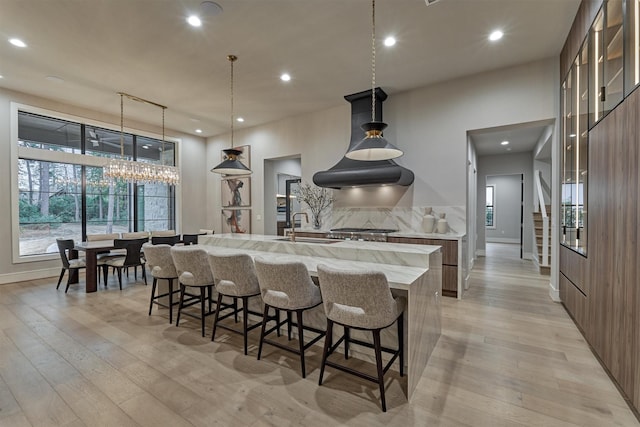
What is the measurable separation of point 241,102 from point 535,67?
15.7ft

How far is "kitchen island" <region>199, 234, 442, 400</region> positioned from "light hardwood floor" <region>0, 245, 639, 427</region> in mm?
227

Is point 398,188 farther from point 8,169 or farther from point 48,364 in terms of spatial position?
point 8,169

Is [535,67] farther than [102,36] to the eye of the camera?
Yes

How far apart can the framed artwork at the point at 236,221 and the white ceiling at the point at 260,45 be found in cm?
298

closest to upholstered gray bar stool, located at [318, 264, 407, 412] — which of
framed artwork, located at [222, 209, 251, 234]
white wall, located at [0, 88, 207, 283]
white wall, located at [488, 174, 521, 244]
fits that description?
framed artwork, located at [222, 209, 251, 234]

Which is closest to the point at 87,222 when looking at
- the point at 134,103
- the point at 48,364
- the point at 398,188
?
the point at 134,103

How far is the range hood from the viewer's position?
456 centimetres

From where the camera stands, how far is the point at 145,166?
18.4ft

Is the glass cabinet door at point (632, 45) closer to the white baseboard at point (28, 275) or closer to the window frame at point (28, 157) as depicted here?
the window frame at point (28, 157)

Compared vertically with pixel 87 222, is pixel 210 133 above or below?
above

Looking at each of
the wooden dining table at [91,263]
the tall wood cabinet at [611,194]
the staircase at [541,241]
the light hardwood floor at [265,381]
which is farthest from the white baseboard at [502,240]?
the wooden dining table at [91,263]

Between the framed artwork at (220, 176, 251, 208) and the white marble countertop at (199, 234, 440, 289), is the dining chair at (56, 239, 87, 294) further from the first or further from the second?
the framed artwork at (220, 176, 251, 208)

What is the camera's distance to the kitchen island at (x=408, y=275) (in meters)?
2.02

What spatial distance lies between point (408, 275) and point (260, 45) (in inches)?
131
